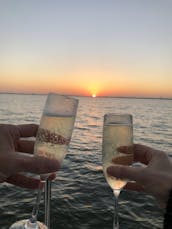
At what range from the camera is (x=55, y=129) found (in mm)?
2236

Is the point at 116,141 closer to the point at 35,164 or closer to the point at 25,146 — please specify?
the point at 35,164

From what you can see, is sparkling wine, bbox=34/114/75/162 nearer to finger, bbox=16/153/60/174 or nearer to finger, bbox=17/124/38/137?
finger, bbox=16/153/60/174

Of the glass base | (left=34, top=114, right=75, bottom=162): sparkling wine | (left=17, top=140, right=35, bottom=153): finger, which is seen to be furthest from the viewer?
(left=17, top=140, right=35, bottom=153): finger

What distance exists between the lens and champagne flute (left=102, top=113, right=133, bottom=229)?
88.3 inches

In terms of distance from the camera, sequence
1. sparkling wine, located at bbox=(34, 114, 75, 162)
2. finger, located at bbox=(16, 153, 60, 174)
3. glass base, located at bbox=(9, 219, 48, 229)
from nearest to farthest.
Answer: finger, located at bbox=(16, 153, 60, 174)
sparkling wine, located at bbox=(34, 114, 75, 162)
glass base, located at bbox=(9, 219, 48, 229)

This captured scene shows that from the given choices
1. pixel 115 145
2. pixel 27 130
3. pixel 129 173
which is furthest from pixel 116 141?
pixel 27 130

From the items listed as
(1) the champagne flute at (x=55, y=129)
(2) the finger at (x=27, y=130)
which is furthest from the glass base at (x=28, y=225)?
(2) the finger at (x=27, y=130)

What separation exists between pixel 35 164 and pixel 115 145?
2.00ft

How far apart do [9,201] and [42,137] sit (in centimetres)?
872

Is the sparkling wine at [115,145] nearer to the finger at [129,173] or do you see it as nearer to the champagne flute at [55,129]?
the finger at [129,173]

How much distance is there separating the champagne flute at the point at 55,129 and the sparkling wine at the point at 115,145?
0.29m

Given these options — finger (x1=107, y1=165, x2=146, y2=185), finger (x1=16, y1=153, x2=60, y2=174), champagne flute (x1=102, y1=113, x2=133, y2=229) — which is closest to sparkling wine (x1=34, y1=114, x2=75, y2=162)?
finger (x1=16, y1=153, x2=60, y2=174)

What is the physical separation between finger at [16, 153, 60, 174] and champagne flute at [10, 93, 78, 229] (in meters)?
0.15

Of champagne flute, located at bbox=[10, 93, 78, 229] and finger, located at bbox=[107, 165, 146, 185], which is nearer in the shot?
finger, located at bbox=[107, 165, 146, 185]
